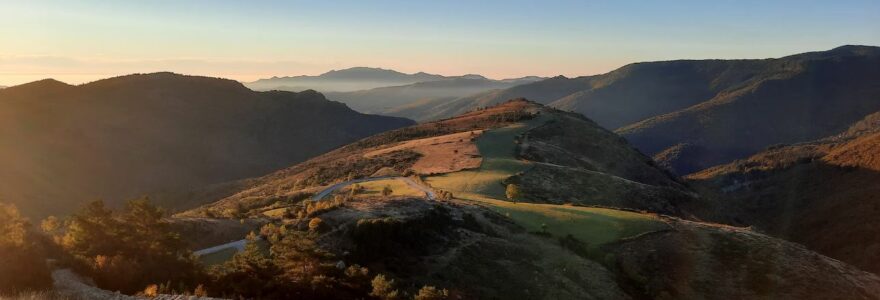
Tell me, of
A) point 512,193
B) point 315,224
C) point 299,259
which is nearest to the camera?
point 299,259

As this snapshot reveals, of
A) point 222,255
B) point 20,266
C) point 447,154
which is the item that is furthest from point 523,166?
point 20,266

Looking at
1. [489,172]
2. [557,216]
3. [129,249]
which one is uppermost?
[129,249]

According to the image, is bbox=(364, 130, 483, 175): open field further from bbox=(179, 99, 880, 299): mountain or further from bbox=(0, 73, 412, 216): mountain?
bbox=(0, 73, 412, 216): mountain

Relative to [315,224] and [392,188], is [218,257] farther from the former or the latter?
[392,188]

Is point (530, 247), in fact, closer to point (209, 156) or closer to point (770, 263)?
point (770, 263)

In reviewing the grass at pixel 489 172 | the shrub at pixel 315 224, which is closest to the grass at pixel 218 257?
the shrub at pixel 315 224
